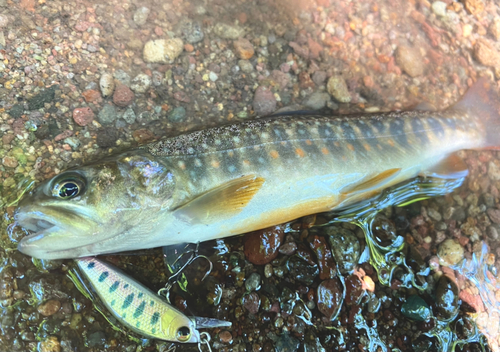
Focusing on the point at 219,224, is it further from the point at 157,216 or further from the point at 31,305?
the point at 31,305

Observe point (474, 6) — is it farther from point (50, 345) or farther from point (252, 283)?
point (50, 345)

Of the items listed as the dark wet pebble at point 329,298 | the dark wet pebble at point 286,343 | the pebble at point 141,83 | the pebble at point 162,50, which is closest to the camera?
the dark wet pebble at point 286,343

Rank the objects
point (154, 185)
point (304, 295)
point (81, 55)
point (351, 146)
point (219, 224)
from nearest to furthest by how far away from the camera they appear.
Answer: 1. point (154, 185)
2. point (219, 224)
3. point (304, 295)
4. point (351, 146)
5. point (81, 55)

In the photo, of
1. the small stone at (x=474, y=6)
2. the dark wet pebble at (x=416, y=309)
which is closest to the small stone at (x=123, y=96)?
the dark wet pebble at (x=416, y=309)

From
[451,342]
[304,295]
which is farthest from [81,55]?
[451,342]

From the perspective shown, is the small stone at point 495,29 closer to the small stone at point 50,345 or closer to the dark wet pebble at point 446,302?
the dark wet pebble at point 446,302

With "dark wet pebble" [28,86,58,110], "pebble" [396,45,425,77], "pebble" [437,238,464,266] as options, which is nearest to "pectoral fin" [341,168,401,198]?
"pebble" [437,238,464,266]

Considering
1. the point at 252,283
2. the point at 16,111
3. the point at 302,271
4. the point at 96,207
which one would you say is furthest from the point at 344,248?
the point at 16,111
